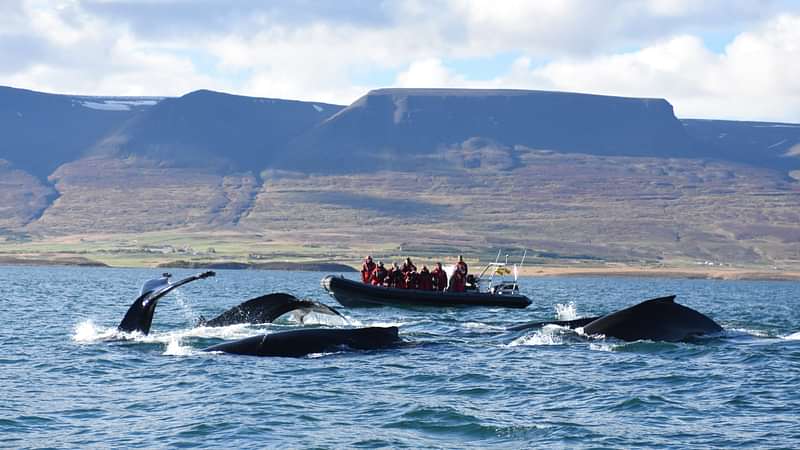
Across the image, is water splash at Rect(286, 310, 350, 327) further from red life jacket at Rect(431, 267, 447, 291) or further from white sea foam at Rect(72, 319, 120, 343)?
red life jacket at Rect(431, 267, 447, 291)

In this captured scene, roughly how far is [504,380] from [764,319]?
27051 mm

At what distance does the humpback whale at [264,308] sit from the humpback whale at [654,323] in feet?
22.1

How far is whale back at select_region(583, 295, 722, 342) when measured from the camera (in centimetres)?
2955

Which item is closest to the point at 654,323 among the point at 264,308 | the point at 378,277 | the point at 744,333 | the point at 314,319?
the point at 744,333

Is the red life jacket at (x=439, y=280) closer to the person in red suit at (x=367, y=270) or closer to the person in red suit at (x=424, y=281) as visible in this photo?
the person in red suit at (x=424, y=281)

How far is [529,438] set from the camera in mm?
19000

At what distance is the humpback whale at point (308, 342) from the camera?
2711 cm

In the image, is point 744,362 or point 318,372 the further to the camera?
point 744,362

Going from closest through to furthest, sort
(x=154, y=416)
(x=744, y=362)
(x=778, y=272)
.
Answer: (x=154, y=416) → (x=744, y=362) → (x=778, y=272)

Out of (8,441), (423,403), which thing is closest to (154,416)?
(8,441)

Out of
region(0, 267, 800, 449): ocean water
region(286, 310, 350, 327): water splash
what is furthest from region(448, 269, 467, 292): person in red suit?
region(0, 267, 800, 449): ocean water

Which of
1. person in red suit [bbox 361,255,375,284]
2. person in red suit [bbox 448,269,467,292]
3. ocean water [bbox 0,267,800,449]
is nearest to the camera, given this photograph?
ocean water [bbox 0,267,800,449]

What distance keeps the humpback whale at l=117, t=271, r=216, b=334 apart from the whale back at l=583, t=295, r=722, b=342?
10071 mm

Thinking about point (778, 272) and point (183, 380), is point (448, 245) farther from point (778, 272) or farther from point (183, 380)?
point (183, 380)
